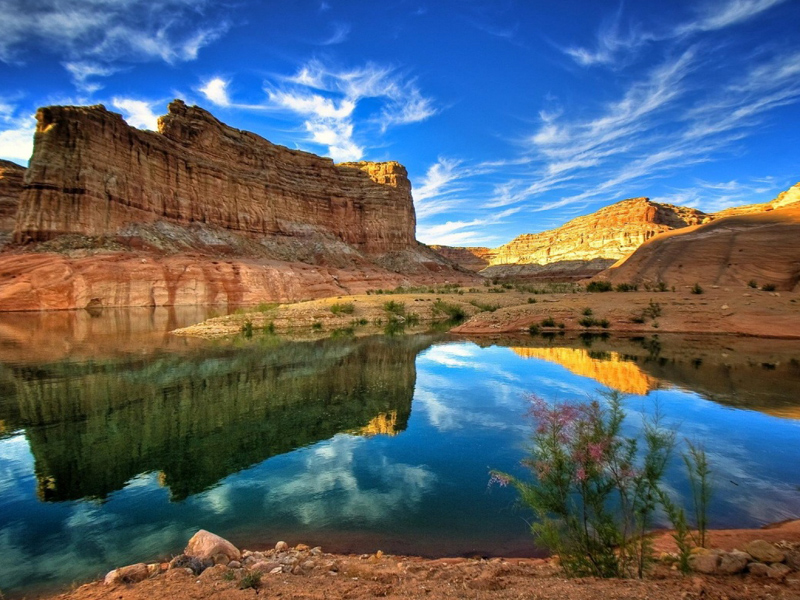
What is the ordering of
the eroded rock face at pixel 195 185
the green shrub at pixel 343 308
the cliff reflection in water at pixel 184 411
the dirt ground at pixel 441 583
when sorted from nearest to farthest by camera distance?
1. the dirt ground at pixel 441 583
2. the cliff reflection in water at pixel 184 411
3. the green shrub at pixel 343 308
4. the eroded rock face at pixel 195 185

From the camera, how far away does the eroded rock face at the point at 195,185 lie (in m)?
49.3

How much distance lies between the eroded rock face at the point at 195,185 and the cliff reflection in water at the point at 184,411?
45879 mm

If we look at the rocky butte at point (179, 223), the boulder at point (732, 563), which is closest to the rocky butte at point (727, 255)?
the boulder at point (732, 563)

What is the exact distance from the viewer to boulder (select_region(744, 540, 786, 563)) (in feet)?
11.9

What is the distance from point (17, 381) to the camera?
13148 mm

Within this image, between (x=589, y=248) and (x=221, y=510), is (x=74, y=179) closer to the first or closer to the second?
(x=221, y=510)

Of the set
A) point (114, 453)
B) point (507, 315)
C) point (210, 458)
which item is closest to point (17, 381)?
point (114, 453)

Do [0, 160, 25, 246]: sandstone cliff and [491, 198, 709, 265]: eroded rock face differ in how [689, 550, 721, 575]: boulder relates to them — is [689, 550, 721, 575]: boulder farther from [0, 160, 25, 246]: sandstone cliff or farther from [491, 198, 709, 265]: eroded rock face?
[491, 198, 709, 265]: eroded rock face

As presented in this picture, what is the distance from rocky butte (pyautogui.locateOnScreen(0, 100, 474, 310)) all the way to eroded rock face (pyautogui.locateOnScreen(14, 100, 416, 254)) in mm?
176

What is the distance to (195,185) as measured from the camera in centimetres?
6562

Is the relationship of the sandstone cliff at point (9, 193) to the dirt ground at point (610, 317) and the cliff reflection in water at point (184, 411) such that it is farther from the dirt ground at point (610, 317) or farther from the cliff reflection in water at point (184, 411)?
the cliff reflection in water at point (184, 411)

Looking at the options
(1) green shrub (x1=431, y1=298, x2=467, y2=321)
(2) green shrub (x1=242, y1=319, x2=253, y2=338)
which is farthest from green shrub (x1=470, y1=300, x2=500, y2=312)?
(2) green shrub (x1=242, y1=319, x2=253, y2=338)

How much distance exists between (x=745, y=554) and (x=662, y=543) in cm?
96

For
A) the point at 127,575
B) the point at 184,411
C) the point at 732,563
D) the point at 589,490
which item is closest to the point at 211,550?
the point at 127,575
